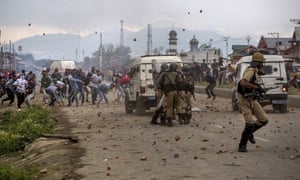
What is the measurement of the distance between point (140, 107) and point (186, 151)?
471 inches

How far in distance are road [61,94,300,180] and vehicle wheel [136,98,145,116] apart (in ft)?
12.0

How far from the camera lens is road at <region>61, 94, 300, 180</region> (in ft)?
32.7

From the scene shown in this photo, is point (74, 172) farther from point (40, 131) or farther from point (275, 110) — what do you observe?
point (275, 110)

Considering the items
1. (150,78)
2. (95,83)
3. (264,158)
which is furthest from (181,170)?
(95,83)

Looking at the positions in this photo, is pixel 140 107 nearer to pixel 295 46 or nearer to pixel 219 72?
pixel 219 72

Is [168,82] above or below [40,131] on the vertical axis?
above

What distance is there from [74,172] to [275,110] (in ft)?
51.9

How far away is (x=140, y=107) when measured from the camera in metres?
24.5

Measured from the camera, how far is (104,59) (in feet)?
543

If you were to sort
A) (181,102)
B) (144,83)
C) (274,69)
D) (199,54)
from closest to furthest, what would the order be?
(181,102), (274,69), (144,83), (199,54)

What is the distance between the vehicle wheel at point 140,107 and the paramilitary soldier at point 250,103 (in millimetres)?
11903

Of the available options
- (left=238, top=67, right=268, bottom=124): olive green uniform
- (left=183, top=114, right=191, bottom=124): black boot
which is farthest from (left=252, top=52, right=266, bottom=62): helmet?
(left=183, top=114, right=191, bottom=124): black boot

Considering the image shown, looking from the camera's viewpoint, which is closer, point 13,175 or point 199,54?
point 13,175

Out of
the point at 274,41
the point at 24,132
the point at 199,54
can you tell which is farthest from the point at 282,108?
the point at 199,54
